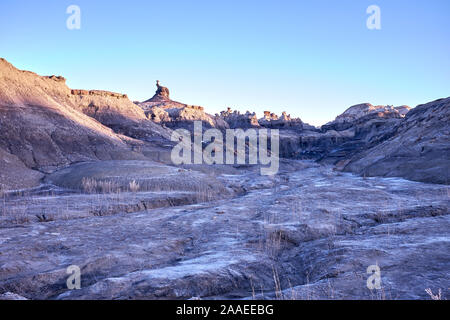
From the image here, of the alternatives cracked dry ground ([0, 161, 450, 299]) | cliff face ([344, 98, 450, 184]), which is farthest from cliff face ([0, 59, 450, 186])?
cracked dry ground ([0, 161, 450, 299])

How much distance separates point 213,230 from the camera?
8.51m

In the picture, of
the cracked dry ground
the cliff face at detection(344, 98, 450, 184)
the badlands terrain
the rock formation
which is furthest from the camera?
the rock formation

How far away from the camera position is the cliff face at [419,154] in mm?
16938

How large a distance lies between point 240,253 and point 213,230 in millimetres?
2269

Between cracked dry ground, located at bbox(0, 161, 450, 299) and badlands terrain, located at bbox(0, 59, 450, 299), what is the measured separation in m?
0.03

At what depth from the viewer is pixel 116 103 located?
43.6m

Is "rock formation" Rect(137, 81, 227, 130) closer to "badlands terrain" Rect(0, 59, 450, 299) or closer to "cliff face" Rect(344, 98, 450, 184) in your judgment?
"badlands terrain" Rect(0, 59, 450, 299)

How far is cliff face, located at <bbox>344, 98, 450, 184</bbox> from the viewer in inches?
667

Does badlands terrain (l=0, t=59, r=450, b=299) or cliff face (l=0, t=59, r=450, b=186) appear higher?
cliff face (l=0, t=59, r=450, b=186)

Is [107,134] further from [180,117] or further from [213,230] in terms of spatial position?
[213,230]

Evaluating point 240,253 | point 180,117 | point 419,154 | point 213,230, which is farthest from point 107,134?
point 240,253

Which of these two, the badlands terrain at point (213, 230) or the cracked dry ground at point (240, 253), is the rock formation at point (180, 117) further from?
the cracked dry ground at point (240, 253)

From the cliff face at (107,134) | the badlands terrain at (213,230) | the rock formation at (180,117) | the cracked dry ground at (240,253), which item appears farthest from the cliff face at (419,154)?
the rock formation at (180,117)

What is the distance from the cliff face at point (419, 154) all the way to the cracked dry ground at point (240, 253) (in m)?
6.57
